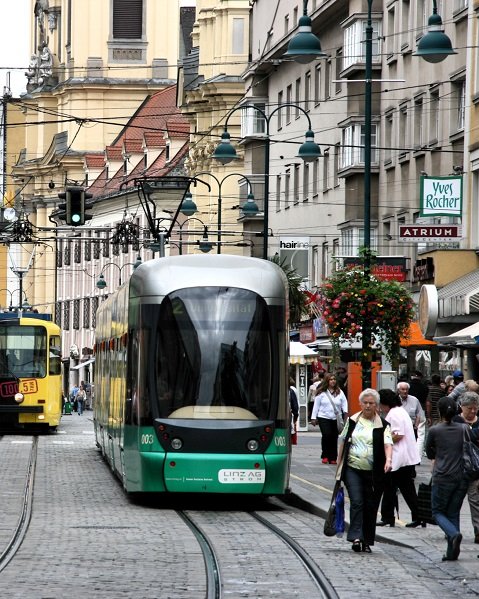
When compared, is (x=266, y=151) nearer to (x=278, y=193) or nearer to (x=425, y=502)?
(x=425, y=502)

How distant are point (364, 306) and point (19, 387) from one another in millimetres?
17982

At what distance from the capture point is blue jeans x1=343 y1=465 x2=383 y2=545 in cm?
1703

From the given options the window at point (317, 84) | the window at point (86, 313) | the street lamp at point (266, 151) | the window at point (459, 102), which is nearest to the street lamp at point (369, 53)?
the street lamp at point (266, 151)

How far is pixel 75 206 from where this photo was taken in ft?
130

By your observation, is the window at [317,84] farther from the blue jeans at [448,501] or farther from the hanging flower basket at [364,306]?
the blue jeans at [448,501]

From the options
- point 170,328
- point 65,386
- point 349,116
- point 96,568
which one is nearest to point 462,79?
point 349,116

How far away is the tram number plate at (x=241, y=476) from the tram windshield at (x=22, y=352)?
2375 centimetres

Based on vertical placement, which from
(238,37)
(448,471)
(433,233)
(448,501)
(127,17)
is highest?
(127,17)

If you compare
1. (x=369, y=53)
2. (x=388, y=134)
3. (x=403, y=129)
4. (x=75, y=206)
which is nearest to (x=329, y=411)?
(x=369, y=53)

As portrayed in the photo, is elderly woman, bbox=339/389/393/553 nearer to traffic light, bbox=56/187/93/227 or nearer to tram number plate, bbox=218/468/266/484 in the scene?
tram number plate, bbox=218/468/266/484

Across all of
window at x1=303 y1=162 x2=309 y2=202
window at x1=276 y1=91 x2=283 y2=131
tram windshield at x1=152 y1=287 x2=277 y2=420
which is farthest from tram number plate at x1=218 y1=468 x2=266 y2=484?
window at x1=276 y1=91 x2=283 y2=131

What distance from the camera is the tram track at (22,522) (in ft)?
54.3

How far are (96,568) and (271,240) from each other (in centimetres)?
5733

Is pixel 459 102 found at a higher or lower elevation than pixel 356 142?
higher
